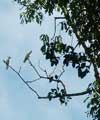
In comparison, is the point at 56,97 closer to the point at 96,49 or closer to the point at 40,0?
the point at 96,49

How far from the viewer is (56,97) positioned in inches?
468

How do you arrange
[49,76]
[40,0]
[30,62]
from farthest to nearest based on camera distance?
[40,0] < [49,76] < [30,62]

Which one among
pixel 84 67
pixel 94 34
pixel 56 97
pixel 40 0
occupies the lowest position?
pixel 56 97

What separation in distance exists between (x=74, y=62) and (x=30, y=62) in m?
1.75

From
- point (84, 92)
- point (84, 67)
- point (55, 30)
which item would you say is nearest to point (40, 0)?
point (55, 30)

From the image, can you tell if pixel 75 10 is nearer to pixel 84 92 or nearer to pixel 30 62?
pixel 30 62

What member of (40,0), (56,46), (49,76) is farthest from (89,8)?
(40,0)

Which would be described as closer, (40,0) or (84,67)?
(84,67)

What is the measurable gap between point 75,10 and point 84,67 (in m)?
1.72

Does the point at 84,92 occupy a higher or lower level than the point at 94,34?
lower

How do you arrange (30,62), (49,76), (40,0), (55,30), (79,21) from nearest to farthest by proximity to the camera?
(79,21), (30,62), (49,76), (55,30), (40,0)

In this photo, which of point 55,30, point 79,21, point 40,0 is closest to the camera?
point 79,21

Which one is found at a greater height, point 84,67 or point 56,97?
point 84,67

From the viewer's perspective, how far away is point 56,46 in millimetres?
11484
